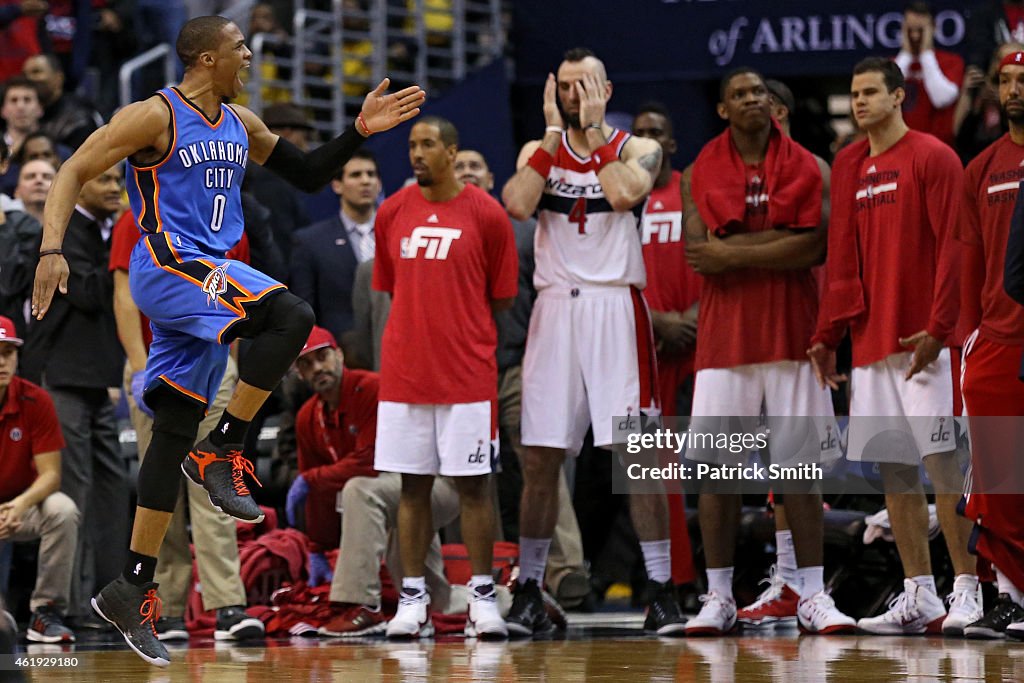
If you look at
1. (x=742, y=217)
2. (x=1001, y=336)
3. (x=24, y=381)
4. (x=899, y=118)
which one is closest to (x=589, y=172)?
(x=742, y=217)

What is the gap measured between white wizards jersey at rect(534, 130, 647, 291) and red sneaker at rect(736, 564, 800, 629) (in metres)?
1.73

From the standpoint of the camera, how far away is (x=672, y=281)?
367 inches

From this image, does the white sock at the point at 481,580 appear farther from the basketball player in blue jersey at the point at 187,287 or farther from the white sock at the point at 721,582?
the basketball player in blue jersey at the point at 187,287

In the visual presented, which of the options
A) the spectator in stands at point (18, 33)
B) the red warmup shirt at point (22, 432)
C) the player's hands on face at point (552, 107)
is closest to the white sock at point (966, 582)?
the player's hands on face at point (552, 107)

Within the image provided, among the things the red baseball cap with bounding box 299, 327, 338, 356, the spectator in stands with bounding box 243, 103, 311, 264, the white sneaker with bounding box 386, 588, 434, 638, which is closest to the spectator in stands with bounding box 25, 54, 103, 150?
the spectator in stands with bounding box 243, 103, 311, 264

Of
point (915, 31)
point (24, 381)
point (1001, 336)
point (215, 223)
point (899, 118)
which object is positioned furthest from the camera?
point (915, 31)

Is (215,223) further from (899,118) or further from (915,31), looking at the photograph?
(915,31)

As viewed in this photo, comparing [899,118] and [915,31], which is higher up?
[915,31]

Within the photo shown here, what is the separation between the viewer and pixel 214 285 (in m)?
6.22

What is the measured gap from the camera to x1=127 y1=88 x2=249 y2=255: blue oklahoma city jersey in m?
6.40

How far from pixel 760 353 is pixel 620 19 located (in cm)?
683

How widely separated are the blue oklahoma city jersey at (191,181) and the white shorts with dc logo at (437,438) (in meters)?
1.87

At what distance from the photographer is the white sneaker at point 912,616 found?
777 centimetres

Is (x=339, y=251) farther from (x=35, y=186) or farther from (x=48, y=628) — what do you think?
(x=48, y=628)
